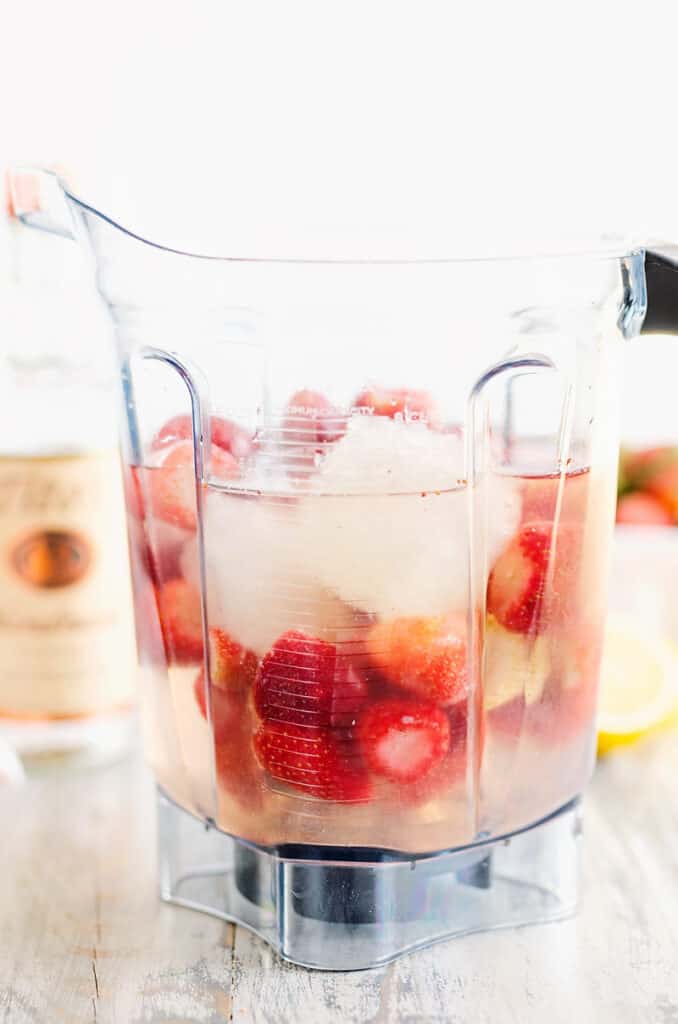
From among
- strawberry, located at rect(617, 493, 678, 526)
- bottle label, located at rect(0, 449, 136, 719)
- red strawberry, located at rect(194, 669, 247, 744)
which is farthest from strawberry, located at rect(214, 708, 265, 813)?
strawberry, located at rect(617, 493, 678, 526)

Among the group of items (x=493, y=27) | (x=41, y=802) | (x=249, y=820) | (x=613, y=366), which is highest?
(x=493, y=27)

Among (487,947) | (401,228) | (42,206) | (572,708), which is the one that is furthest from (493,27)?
(487,947)

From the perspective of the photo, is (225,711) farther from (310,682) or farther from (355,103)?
(355,103)

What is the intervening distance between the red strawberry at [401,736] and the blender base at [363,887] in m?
0.05

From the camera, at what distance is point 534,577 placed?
610 millimetres

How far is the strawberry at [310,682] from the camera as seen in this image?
1.90 ft

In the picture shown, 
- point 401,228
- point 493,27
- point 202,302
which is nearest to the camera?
point 202,302

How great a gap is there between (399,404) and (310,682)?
143 mm

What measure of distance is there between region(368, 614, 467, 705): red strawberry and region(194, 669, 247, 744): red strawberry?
0.26 feet

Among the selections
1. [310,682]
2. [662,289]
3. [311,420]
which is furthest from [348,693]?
[662,289]

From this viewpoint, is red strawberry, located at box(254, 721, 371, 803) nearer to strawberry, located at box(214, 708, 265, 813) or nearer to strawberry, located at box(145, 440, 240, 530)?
strawberry, located at box(214, 708, 265, 813)

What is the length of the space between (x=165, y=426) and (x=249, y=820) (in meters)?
0.21

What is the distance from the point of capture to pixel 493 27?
4.35 ft

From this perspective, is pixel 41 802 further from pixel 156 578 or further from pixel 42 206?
pixel 42 206
